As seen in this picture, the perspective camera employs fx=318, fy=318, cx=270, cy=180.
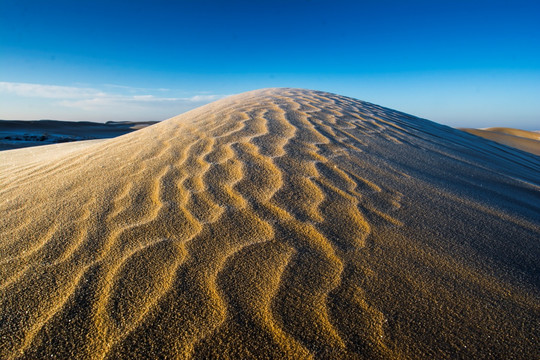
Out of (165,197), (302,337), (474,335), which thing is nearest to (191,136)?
(165,197)

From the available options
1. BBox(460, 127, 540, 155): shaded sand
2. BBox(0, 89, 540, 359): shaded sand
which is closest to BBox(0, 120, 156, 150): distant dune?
BBox(0, 89, 540, 359): shaded sand

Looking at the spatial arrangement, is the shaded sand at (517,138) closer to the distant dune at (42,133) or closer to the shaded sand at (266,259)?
the shaded sand at (266,259)

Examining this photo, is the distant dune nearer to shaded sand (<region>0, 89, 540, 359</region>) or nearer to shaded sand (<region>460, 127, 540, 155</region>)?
shaded sand (<region>0, 89, 540, 359</region>)

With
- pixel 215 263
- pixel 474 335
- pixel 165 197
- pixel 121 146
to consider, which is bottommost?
pixel 474 335

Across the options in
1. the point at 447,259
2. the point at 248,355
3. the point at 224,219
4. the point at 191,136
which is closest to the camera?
the point at 248,355

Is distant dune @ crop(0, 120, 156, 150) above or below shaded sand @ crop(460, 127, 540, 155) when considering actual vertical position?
above

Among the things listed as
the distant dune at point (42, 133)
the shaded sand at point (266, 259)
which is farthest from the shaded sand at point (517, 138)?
the distant dune at point (42, 133)

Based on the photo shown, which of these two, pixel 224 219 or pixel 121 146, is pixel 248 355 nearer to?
pixel 224 219
